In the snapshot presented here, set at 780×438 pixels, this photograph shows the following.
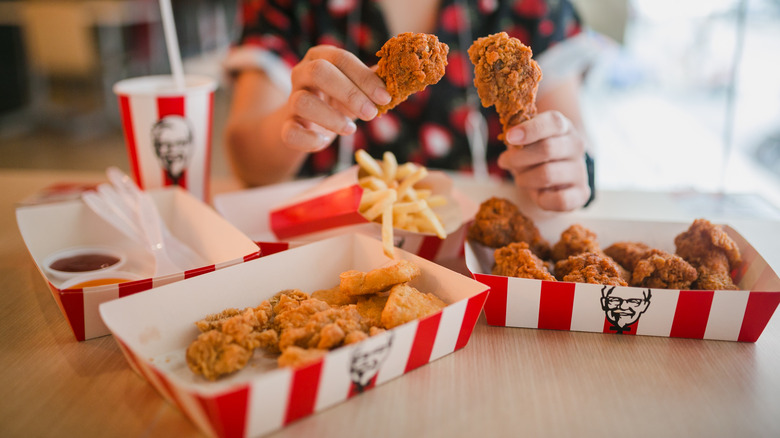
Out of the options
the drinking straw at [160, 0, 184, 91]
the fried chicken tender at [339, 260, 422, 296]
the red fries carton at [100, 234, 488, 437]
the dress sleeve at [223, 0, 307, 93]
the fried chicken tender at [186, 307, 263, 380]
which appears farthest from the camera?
the dress sleeve at [223, 0, 307, 93]

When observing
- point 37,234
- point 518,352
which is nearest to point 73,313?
point 37,234

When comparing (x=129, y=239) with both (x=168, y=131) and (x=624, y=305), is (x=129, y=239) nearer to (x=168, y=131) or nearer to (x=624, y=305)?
(x=168, y=131)

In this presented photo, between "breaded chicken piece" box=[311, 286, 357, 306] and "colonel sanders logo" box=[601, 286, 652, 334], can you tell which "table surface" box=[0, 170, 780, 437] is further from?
"breaded chicken piece" box=[311, 286, 357, 306]

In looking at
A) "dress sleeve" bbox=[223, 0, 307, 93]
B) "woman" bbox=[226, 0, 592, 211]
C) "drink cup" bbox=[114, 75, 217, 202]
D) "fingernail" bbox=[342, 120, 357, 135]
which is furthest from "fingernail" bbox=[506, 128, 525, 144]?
"dress sleeve" bbox=[223, 0, 307, 93]

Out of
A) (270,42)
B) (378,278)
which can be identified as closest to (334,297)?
(378,278)

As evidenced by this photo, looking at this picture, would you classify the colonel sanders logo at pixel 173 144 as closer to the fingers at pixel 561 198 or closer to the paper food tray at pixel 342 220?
the paper food tray at pixel 342 220

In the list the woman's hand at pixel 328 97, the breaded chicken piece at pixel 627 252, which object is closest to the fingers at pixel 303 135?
the woman's hand at pixel 328 97
